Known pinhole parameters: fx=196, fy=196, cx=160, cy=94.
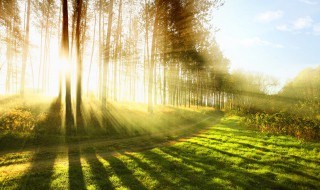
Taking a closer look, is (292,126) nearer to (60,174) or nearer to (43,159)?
(60,174)

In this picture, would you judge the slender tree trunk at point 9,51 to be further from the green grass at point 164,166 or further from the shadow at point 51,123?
the green grass at point 164,166

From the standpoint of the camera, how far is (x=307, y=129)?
Result: 13602mm

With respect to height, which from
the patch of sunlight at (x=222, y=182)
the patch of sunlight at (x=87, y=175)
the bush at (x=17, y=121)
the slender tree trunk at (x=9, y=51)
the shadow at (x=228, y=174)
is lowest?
the shadow at (x=228, y=174)

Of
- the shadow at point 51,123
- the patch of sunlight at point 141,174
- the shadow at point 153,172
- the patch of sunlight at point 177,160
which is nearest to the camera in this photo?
the patch of sunlight at point 141,174

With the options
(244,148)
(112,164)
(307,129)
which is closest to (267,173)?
(244,148)

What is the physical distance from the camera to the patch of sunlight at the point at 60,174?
21.4ft

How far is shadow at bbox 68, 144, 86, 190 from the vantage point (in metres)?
6.59

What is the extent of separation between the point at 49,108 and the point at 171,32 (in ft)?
48.9

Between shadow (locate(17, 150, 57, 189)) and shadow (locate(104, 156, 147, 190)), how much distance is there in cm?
237

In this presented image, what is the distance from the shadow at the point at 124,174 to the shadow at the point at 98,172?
434 millimetres

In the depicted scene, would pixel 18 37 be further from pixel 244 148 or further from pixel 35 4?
pixel 244 148

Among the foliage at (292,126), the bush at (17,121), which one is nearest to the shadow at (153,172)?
the bush at (17,121)

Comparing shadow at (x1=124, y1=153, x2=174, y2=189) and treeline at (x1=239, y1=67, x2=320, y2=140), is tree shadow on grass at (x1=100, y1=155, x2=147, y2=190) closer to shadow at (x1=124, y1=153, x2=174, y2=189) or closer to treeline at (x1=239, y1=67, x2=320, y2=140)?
shadow at (x1=124, y1=153, x2=174, y2=189)

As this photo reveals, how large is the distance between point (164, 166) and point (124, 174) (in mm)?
1807
